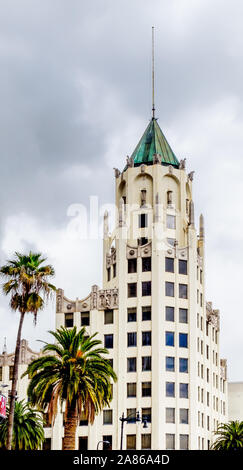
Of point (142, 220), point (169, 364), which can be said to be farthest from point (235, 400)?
point (142, 220)

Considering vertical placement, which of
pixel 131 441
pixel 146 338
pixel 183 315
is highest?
pixel 183 315

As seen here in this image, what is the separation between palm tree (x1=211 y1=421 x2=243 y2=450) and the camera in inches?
4360

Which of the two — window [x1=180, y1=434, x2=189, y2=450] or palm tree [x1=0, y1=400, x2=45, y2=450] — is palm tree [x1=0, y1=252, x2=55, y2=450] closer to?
palm tree [x1=0, y1=400, x2=45, y2=450]

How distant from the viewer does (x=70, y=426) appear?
226ft

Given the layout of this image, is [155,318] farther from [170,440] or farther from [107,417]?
[170,440]

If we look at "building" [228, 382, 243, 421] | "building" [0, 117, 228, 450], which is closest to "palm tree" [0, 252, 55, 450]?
"building" [0, 117, 228, 450]

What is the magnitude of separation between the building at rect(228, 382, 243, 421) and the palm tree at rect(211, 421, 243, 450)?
22.1 metres

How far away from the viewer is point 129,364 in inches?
4454

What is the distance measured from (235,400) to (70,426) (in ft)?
248

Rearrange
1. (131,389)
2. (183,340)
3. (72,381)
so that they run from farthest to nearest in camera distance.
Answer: (183,340) < (131,389) < (72,381)

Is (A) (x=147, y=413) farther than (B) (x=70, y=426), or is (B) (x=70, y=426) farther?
(A) (x=147, y=413)

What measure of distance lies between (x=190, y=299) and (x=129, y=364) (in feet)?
41.4

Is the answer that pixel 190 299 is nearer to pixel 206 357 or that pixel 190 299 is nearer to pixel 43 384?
pixel 206 357
